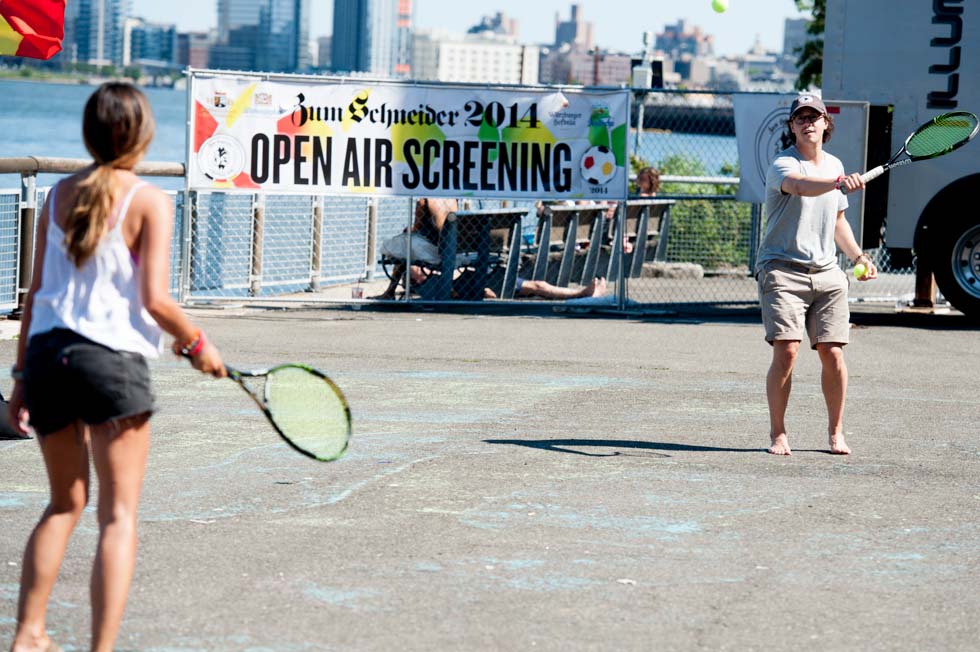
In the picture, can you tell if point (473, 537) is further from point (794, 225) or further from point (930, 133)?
point (930, 133)

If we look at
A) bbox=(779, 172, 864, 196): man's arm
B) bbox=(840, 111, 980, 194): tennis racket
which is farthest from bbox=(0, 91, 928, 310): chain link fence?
bbox=(779, 172, 864, 196): man's arm

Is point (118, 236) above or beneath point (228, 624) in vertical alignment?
above

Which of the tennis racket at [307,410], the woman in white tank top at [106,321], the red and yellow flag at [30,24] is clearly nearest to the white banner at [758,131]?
the red and yellow flag at [30,24]

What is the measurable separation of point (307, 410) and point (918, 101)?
35.2 ft

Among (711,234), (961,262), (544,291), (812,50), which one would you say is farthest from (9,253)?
(812,50)

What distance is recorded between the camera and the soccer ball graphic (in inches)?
560

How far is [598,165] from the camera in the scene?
46.7 ft

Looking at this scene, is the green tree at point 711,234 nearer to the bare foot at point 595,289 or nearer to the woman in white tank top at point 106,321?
the bare foot at point 595,289

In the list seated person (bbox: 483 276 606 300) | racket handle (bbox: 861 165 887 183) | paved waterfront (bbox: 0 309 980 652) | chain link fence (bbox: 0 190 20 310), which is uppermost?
racket handle (bbox: 861 165 887 183)

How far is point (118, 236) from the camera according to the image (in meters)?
4.17

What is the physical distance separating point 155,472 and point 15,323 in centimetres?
564

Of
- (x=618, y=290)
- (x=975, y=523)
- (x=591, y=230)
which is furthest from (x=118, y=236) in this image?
(x=591, y=230)

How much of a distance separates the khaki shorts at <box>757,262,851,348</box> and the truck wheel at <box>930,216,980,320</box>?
6566 millimetres

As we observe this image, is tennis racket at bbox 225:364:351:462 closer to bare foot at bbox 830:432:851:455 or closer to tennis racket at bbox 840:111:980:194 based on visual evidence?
bare foot at bbox 830:432:851:455
